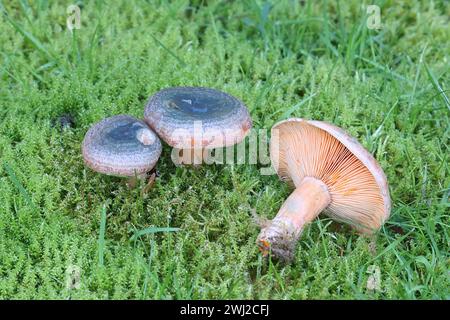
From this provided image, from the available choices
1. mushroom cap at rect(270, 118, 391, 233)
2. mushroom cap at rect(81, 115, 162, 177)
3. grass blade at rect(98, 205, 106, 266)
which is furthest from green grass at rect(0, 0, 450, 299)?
mushroom cap at rect(81, 115, 162, 177)

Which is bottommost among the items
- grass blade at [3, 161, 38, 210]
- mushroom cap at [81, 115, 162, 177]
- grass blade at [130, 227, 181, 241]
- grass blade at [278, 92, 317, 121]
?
grass blade at [130, 227, 181, 241]

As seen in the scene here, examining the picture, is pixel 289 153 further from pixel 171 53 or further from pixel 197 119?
pixel 171 53

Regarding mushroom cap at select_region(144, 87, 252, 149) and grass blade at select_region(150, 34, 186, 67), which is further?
grass blade at select_region(150, 34, 186, 67)

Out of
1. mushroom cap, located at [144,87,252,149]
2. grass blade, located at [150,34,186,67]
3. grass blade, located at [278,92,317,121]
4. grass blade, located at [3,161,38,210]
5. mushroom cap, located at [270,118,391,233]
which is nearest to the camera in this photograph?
mushroom cap, located at [270,118,391,233]

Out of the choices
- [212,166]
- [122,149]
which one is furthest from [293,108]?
[122,149]

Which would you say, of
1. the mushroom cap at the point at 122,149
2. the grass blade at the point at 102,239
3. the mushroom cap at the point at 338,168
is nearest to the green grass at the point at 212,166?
the grass blade at the point at 102,239

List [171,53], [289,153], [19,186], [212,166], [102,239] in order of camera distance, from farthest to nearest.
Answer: [171,53] < [212,166] < [289,153] < [19,186] < [102,239]

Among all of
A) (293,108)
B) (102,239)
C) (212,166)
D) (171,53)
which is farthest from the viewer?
(171,53)

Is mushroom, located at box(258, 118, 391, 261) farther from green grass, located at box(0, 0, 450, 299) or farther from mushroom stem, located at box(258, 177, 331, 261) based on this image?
green grass, located at box(0, 0, 450, 299)
